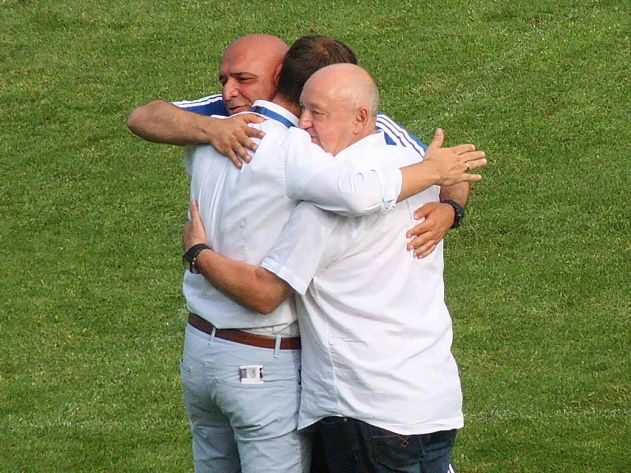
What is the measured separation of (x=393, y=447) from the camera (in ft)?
12.8

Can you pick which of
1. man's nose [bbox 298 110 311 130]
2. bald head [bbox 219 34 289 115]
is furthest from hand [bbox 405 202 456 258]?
bald head [bbox 219 34 289 115]

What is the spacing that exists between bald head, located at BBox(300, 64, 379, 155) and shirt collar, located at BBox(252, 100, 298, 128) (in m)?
0.12

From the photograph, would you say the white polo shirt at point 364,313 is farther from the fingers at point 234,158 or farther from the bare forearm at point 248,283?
the fingers at point 234,158

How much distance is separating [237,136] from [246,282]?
16.9 inches

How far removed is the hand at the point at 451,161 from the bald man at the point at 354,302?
10cm

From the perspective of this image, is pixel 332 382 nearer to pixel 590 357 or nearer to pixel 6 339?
pixel 590 357

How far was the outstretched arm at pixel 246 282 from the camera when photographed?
3889 mm

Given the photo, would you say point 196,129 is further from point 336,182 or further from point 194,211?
point 336,182

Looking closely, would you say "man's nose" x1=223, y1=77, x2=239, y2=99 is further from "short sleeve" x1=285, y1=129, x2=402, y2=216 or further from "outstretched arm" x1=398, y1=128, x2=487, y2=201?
"outstretched arm" x1=398, y1=128, x2=487, y2=201

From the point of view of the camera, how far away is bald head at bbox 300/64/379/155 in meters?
3.84

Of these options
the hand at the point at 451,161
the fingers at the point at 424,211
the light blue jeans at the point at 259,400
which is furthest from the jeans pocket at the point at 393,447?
the hand at the point at 451,161

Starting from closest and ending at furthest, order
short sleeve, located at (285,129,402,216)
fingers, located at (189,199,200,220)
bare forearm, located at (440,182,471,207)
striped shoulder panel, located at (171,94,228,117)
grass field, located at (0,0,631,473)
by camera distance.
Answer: short sleeve, located at (285,129,402,216) < fingers, located at (189,199,200,220) < bare forearm, located at (440,182,471,207) < striped shoulder panel, located at (171,94,228,117) < grass field, located at (0,0,631,473)

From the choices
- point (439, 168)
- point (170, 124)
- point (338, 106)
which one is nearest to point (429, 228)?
point (439, 168)

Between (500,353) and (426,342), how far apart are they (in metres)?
4.00
